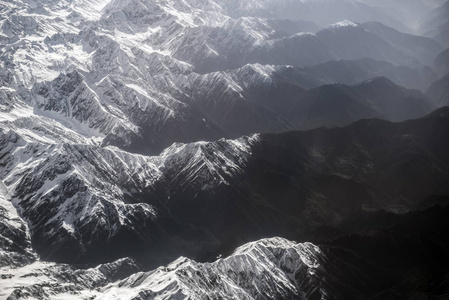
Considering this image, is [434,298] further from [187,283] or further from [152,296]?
[152,296]

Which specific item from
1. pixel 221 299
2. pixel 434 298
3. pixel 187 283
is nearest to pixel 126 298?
pixel 187 283

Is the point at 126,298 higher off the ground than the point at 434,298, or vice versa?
the point at 434,298

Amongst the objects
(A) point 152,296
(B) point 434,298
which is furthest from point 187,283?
(B) point 434,298

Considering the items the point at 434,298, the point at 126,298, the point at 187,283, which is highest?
the point at 434,298

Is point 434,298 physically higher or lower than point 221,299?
higher

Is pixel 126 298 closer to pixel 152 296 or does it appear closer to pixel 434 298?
pixel 152 296

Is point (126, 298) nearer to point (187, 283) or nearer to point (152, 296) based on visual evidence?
point (152, 296)

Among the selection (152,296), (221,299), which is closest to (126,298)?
(152,296)

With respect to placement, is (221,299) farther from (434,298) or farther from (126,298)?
(434,298)
